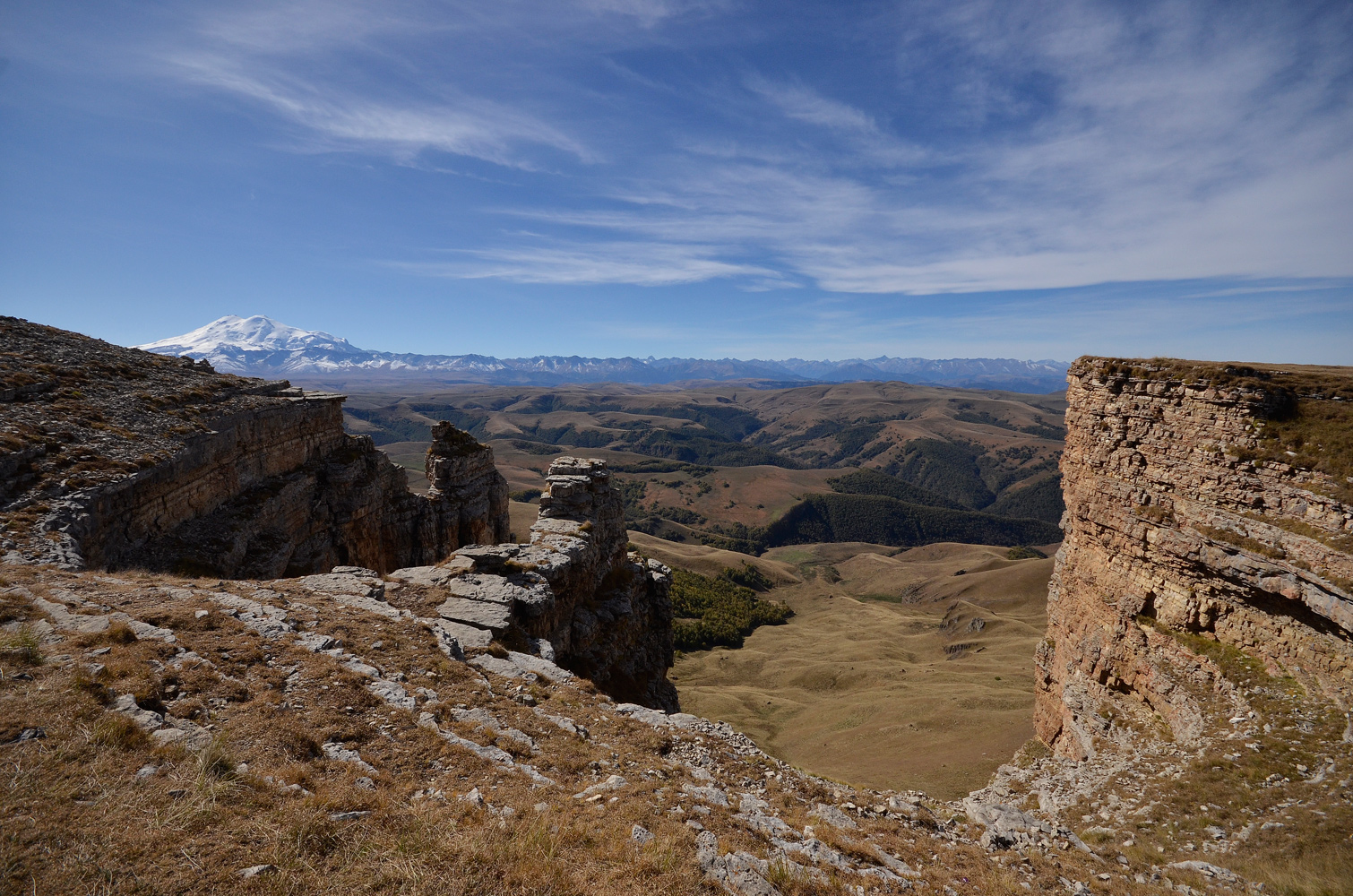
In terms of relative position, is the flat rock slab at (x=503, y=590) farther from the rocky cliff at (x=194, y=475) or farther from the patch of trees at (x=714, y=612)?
the patch of trees at (x=714, y=612)

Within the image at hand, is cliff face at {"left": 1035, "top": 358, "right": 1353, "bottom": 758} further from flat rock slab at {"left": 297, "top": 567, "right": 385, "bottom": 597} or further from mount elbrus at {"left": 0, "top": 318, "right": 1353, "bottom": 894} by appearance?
flat rock slab at {"left": 297, "top": 567, "right": 385, "bottom": 597}

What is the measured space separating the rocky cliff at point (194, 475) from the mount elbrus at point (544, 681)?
16cm

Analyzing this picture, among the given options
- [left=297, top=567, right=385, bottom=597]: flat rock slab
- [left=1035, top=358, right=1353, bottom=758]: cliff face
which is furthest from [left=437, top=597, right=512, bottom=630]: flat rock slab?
[left=1035, top=358, right=1353, bottom=758]: cliff face

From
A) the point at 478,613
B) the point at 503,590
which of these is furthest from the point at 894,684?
the point at 478,613

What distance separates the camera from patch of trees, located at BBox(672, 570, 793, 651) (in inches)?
3674

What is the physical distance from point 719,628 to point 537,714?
3531 inches

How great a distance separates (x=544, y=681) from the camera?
15.0m

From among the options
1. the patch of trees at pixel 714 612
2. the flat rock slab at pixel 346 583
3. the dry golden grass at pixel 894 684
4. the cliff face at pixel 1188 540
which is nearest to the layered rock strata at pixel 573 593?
the flat rock slab at pixel 346 583

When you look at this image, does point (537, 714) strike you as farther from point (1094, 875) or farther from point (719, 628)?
point (719, 628)

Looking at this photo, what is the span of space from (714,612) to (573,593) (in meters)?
86.2

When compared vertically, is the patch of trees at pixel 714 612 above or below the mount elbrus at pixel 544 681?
below

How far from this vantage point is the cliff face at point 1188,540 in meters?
17.3

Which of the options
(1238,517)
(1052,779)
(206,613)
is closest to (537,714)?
(206,613)

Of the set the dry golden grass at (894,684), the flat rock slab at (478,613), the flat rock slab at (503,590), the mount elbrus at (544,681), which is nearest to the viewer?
the mount elbrus at (544,681)
